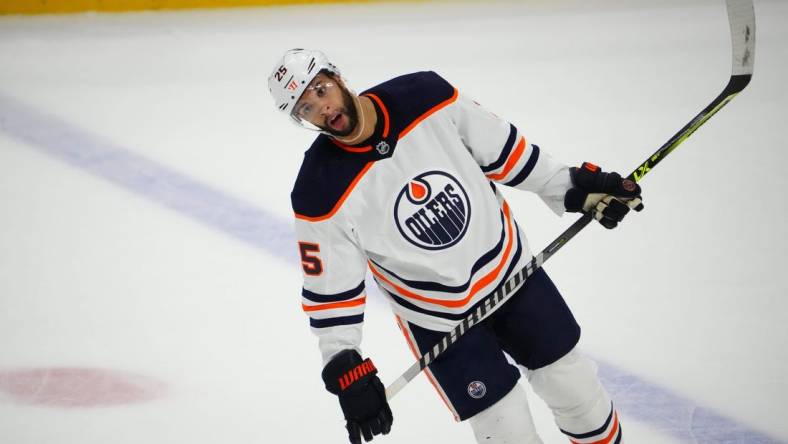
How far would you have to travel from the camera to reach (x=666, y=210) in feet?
12.2

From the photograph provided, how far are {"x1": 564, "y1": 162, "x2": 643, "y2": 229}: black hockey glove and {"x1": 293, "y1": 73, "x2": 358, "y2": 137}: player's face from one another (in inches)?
24.0

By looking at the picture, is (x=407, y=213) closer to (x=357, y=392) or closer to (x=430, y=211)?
(x=430, y=211)

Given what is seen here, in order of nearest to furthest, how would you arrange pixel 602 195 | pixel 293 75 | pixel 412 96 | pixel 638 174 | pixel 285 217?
pixel 293 75, pixel 412 96, pixel 602 195, pixel 638 174, pixel 285 217

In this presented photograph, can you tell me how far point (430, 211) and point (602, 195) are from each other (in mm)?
482

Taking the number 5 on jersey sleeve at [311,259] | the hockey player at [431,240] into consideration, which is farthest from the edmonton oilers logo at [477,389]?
the number 5 on jersey sleeve at [311,259]

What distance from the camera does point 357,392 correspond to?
207 cm

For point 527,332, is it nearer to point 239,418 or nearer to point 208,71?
point 239,418

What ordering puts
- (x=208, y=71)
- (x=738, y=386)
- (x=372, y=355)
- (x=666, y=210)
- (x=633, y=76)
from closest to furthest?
(x=738, y=386)
(x=372, y=355)
(x=666, y=210)
(x=633, y=76)
(x=208, y=71)

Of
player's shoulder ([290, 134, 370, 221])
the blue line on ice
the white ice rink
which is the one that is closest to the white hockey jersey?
player's shoulder ([290, 134, 370, 221])

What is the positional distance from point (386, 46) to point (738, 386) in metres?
3.09

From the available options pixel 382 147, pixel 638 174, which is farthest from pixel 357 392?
pixel 638 174

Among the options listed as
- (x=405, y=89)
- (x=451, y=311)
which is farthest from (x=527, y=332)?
(x=405, y=89)

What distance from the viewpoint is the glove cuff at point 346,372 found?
2.06m

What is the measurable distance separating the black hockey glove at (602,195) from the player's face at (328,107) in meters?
0.61
